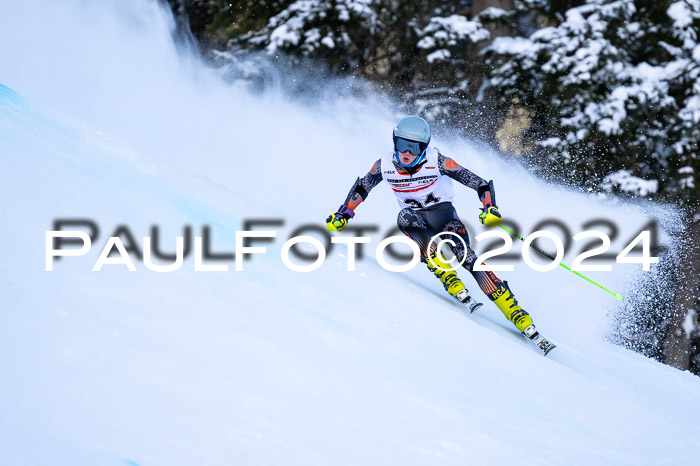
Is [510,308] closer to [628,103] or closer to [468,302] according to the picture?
[468,302]

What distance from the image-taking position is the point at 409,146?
4.68m

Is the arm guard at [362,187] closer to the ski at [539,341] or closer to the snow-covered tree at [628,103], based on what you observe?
the ski at [539,341]

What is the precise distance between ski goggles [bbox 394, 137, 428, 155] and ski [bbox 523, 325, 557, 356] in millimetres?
1499

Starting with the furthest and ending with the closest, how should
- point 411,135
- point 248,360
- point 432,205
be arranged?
point 432,205
point 411,135
point 248,360

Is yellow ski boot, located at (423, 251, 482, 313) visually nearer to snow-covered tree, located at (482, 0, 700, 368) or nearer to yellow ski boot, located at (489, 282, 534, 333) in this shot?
yellow ski boot, located at (489, 282, 534, 333)

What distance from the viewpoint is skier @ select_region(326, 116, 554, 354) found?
4.66m

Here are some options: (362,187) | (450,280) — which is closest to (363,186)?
(362,187)

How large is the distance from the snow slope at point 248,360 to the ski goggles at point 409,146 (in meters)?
0.91

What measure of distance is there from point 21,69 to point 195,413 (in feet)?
35.3

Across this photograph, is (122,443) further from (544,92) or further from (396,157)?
(544,92)

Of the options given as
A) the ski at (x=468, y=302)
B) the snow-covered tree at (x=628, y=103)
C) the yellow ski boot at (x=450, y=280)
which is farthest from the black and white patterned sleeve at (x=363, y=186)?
the snow-covered tree at (x=628, y=103)

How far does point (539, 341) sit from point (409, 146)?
1656mm

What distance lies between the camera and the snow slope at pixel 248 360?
197cm

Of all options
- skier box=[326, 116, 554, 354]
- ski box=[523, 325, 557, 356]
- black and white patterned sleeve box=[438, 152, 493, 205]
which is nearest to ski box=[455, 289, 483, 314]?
skier box=[326, 116, 554, 354]
